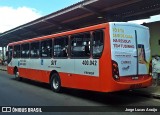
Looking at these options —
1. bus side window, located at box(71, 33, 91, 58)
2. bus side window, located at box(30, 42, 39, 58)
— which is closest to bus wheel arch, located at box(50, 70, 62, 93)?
bus side window, located at box(71, 33, 91, 58)

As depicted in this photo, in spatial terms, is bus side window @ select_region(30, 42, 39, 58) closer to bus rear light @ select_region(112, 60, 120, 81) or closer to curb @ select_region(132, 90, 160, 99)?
curb @ select_region(132, 90, 160, 99)

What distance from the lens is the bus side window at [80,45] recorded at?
1236cm

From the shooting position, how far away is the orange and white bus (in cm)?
1123

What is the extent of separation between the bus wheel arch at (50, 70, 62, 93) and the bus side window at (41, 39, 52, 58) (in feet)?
3.17

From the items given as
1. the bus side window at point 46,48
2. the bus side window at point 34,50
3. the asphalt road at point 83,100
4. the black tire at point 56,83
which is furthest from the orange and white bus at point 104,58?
the bus side window at point 34,50

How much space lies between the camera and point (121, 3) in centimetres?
1675

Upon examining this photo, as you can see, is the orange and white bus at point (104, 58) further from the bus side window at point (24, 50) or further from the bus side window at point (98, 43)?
the bus side window at point (24, 50)

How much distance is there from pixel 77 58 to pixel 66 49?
1161 mm

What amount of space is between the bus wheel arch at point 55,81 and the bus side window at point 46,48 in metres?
0.97

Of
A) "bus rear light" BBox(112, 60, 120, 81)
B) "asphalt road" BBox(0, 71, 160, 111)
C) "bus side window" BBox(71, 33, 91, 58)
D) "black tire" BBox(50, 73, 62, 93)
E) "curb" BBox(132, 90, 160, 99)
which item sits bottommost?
"asphalt road" BBox(0, 71, 160, 111)

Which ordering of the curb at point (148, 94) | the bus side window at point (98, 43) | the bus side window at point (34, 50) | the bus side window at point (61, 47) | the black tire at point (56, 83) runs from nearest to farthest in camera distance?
1. the bus side window at point (98, 43)
2. the curb at point (148, 94)
3. the bus side window at point (61, 47)
4. the black tire at point (56, 83)
5. the bus side window at point (34, 50)

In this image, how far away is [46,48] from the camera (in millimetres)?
16312

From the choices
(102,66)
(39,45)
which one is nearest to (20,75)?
(39,45)

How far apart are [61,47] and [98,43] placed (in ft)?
10.5
